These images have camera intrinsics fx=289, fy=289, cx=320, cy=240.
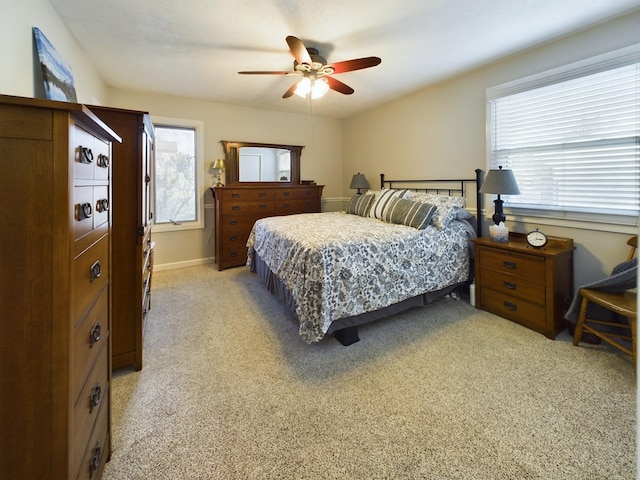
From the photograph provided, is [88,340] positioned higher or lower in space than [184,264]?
higher

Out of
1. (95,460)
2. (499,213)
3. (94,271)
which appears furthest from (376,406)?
(499,213)

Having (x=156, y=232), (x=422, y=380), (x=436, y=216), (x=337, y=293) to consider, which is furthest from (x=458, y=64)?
(x=156, y=232)

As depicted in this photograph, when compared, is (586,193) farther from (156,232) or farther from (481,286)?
(156,232)

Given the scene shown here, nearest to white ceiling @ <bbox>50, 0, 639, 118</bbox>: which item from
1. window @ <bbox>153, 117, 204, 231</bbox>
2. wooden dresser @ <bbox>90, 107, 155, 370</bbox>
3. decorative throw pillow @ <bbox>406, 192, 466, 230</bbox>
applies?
window @ <bbox>153, 117, 204, 231</bbox>

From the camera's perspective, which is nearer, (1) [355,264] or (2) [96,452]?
(2) [96,452]

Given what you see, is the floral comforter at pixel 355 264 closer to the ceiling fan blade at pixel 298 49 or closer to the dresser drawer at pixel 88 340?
the dresser drawer at pixel 88 340

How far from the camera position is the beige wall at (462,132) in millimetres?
2344

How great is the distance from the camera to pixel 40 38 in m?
1.81

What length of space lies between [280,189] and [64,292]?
3.91 m

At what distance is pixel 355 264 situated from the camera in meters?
2.16

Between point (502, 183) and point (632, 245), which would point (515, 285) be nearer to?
point (632, 245)

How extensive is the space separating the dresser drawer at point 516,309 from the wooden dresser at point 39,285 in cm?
292

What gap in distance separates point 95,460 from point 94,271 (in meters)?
0.69

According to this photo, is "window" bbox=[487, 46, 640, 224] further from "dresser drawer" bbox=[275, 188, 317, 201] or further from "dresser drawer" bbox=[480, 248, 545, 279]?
"dresser drawer" bbox=[275, 188, 317, 201]
